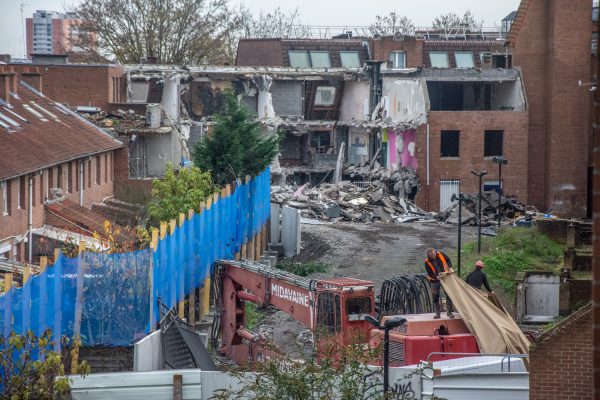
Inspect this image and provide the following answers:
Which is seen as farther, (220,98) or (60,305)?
(220,98)

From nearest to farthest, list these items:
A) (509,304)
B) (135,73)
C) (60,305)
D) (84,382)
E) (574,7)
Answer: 1. (84,382)
2. (60,305)
3. (509,304)
4. (574,7)
5. (135,73)

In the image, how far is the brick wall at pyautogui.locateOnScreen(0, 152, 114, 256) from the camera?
1177 inches

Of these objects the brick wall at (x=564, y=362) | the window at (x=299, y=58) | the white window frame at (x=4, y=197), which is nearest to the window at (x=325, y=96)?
the window at (x=299, y=58)

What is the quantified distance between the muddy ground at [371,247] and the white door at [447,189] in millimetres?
4759

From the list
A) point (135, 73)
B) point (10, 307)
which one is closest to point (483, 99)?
point (135, 73)

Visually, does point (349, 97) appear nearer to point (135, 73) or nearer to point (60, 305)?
point (135, 73)

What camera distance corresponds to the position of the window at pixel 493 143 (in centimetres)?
5069

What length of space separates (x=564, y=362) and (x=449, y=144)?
3667 centimetres

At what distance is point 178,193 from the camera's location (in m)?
32.7

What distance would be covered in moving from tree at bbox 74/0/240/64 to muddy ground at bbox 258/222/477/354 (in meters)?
28.1

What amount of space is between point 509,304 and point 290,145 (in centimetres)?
3044

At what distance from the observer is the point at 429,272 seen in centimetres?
2094

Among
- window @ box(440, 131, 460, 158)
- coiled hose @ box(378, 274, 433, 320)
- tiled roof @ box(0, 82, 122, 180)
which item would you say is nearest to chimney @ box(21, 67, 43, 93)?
tiled roof @ box(0, 82, 122, 180)

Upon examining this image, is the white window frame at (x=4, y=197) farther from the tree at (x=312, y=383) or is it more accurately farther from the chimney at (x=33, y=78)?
the tree at (x=312, y=383)
